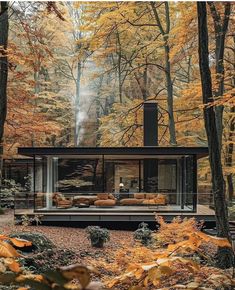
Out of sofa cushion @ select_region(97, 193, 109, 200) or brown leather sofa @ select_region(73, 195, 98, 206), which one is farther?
sofa cushion @ select_region(97, 193, 109, 200)

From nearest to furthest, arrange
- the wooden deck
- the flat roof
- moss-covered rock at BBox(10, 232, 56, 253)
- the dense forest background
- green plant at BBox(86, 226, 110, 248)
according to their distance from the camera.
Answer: moss-covered rock at BBox(10, 232, 56, 253) → green plant at BBox(86, 226, 110, 248) → the dense forest background → the wooden deck → the flat roof

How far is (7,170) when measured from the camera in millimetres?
25922

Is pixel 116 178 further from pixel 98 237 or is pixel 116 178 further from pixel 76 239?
pixel 98 237

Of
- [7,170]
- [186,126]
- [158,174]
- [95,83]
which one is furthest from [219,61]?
[95,83]

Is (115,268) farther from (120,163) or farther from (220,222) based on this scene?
(120,163)

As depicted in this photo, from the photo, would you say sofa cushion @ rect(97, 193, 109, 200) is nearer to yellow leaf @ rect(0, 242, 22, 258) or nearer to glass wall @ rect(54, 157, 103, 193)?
glass wall @ rect(54, 157, 103, 193)

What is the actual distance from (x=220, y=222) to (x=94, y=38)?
12.8m

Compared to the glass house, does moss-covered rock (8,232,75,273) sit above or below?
below

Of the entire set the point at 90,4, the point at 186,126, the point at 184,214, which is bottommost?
the point at 184,214

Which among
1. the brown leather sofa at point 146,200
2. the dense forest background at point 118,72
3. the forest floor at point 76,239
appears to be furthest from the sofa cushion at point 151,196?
the dense forest background at point 118,72

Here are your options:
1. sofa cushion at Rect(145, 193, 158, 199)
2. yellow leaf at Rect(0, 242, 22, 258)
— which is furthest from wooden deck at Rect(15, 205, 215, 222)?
yellow leaf at Rect(0, 242, 22, 258)

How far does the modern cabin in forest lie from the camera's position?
16672mm

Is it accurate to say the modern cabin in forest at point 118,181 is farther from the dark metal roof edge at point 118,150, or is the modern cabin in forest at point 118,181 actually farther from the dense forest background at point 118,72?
the dense forest background at point 118,72

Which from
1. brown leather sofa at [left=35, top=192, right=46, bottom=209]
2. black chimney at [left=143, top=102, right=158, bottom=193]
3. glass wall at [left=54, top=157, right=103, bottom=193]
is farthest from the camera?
glass wall at [left=54, top=157, right=103, bottom=193]
